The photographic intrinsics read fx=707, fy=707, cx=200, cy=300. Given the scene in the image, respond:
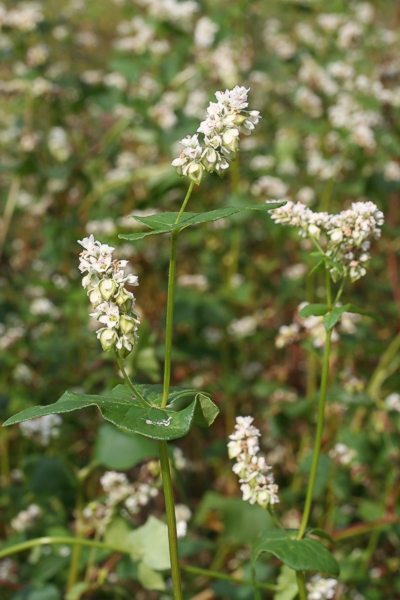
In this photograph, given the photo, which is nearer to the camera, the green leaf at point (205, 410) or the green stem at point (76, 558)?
the green leaf at point (205, 410)

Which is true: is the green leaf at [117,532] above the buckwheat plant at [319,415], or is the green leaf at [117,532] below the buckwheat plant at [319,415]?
below

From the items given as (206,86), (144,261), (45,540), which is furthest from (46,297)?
(45,540)

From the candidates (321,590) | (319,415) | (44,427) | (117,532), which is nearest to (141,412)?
(319,415)

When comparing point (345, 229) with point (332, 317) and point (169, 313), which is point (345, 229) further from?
point (169, 313)

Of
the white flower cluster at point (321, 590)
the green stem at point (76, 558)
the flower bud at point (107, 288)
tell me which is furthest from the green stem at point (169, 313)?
the green stem at point (76, 558)

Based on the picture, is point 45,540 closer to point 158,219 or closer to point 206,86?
point 158,219

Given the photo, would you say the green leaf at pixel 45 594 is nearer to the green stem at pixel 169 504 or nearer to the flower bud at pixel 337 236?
the green stem at pixel 169 504
